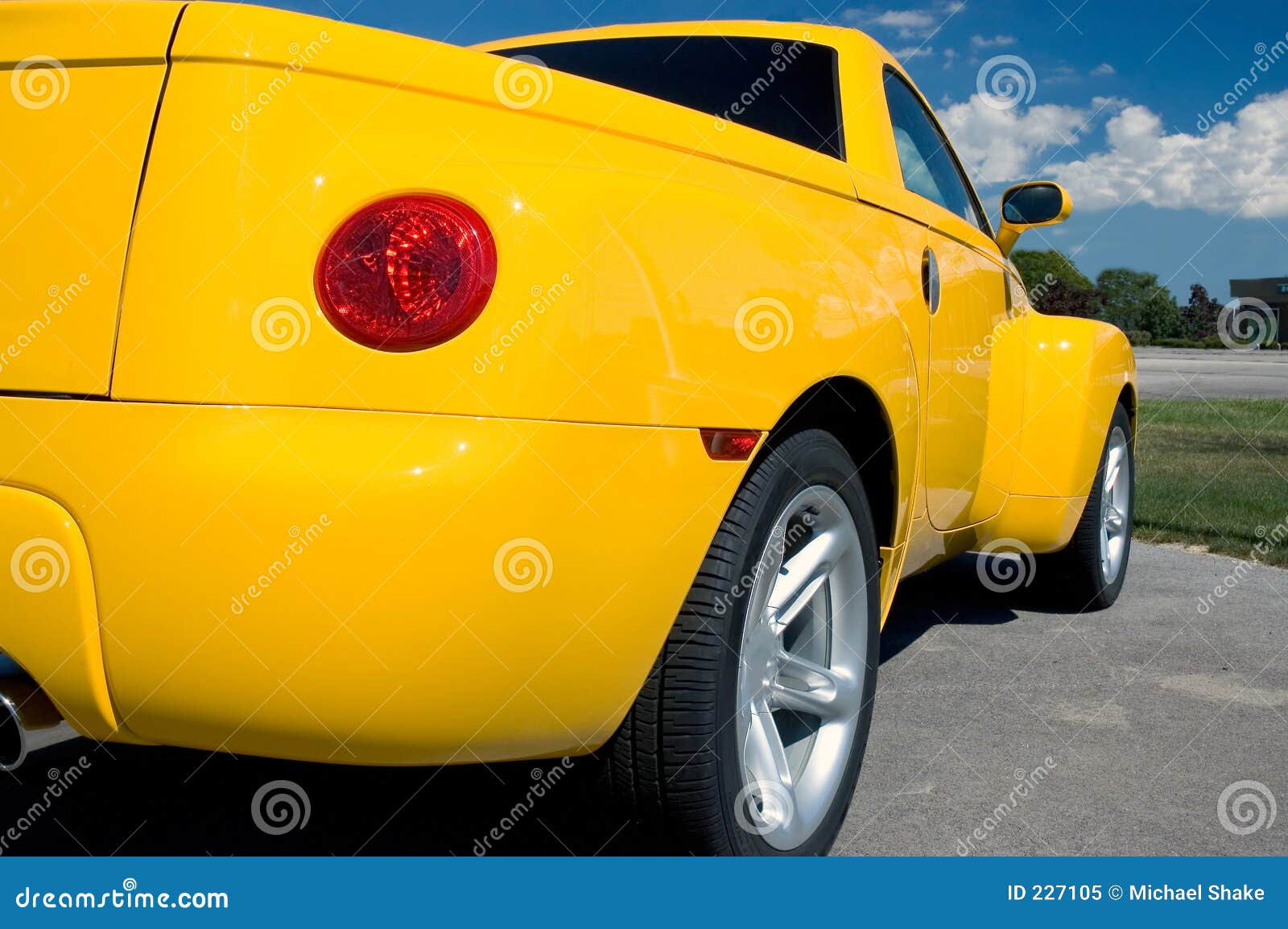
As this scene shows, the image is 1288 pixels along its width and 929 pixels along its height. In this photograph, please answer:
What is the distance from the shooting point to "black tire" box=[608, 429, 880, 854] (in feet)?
6.19

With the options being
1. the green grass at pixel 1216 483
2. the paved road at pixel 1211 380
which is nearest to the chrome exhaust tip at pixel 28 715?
the green grass at pixel 1216 483

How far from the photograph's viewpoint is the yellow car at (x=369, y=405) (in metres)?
1.55

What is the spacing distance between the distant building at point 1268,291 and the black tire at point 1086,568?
83.6 m

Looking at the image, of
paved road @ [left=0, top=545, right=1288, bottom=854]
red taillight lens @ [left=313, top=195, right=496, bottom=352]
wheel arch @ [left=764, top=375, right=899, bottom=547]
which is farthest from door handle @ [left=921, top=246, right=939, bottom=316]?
red taillight lens @ [left=313, top=195, right=496, bottom=352]

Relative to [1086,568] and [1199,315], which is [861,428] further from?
[1199,315]

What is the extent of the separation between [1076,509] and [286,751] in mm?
3104

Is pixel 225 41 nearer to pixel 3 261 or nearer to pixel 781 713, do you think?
pixel 3 261

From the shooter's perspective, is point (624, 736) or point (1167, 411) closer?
point (624, 736)

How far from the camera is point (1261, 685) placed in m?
3.68

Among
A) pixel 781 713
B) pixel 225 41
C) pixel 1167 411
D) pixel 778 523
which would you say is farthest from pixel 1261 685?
pixel 1167 411

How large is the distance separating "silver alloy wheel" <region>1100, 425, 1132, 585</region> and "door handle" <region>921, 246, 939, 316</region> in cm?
188

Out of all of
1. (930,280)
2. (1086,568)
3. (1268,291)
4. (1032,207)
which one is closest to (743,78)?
(930,280)

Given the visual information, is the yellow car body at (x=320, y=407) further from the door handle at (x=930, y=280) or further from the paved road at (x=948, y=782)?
the door handle at (x=930, y=280)

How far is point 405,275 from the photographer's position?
5.27 feet
